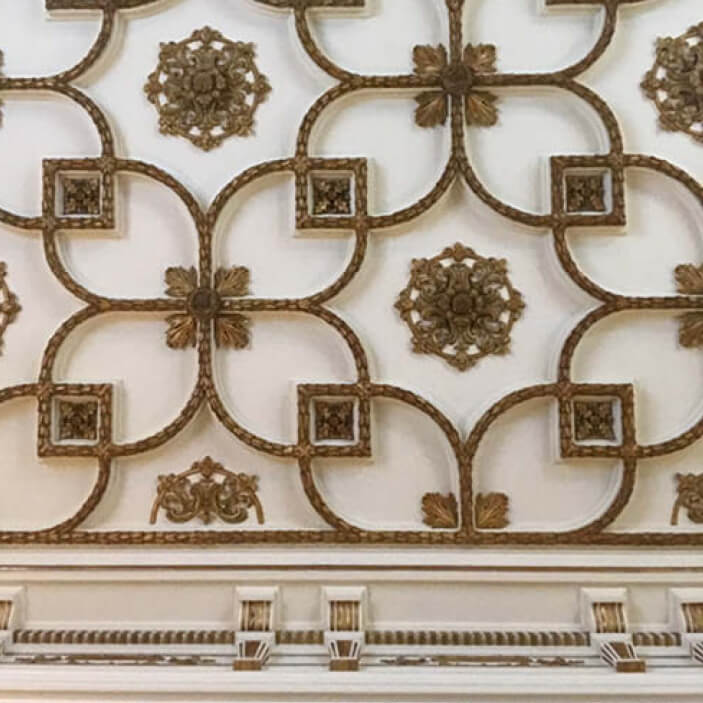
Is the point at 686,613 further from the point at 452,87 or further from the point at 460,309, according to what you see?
the point at 452,87

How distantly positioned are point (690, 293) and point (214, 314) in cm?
146

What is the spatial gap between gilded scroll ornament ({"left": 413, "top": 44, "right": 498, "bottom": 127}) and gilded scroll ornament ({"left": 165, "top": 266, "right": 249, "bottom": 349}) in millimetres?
765

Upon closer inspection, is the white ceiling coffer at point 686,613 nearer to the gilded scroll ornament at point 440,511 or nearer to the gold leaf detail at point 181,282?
the gilded scroll ornament at point 440,511

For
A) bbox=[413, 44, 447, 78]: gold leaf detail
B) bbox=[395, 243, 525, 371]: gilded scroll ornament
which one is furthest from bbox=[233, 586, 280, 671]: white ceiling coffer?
bbox=[413, 44, 447, 78]: gold leaf detail

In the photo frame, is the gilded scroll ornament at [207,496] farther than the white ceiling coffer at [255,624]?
Yes

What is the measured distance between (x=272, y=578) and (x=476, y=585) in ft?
2.05

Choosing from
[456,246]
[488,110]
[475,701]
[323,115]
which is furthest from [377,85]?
[475,701]

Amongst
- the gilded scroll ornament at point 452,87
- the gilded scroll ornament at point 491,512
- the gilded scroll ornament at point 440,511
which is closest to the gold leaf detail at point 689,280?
the gilded scroll ornament at point 452,87

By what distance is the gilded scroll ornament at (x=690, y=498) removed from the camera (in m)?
2.26

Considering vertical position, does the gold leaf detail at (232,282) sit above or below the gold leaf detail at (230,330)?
above

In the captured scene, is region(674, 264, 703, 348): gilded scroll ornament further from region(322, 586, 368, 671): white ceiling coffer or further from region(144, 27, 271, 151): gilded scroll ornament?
region(144, 27, 271, 151): gilded scroll ornament

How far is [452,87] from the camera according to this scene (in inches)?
89.0

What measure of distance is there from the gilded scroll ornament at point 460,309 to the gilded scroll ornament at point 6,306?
3.96ft

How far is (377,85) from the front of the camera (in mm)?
2271
